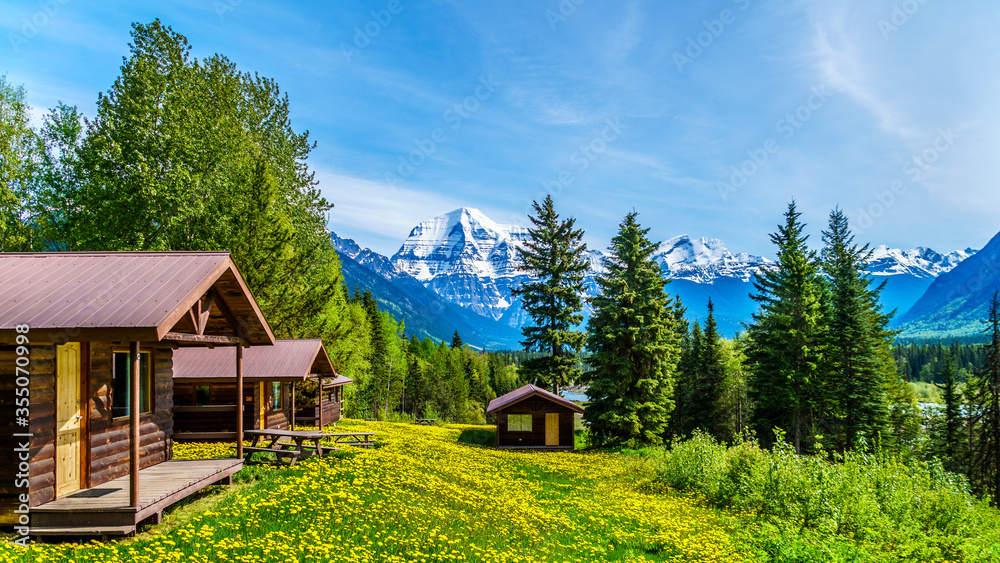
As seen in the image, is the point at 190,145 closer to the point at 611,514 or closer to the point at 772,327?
the point at 611,514

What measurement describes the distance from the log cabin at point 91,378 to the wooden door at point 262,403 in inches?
518

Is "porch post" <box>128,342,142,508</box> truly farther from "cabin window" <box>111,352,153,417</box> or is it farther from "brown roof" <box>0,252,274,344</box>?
"cabin window" <box>111,352,153,417</box>

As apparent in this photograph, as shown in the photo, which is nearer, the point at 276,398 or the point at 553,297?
the point at 276,398

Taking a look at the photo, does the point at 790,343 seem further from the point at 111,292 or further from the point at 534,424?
the point at 111,292

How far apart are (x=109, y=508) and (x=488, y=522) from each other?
716 centimetres

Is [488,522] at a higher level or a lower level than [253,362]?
lower

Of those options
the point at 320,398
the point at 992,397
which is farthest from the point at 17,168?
the point at 992,397

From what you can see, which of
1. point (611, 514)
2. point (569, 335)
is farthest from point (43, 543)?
point (569, 335)

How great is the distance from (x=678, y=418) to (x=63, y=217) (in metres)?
47.5

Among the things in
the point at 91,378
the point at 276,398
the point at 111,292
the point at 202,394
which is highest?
the point at 111,292

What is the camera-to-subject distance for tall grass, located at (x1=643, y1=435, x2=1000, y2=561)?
1171 cm

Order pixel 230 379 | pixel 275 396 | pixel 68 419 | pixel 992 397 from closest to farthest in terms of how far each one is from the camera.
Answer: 1. pixel 68 419
2. pixel 230 379
3. pixel 275 396
4. pixel 992 397

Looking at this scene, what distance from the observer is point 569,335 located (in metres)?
40.0

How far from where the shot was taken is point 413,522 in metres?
10.7
